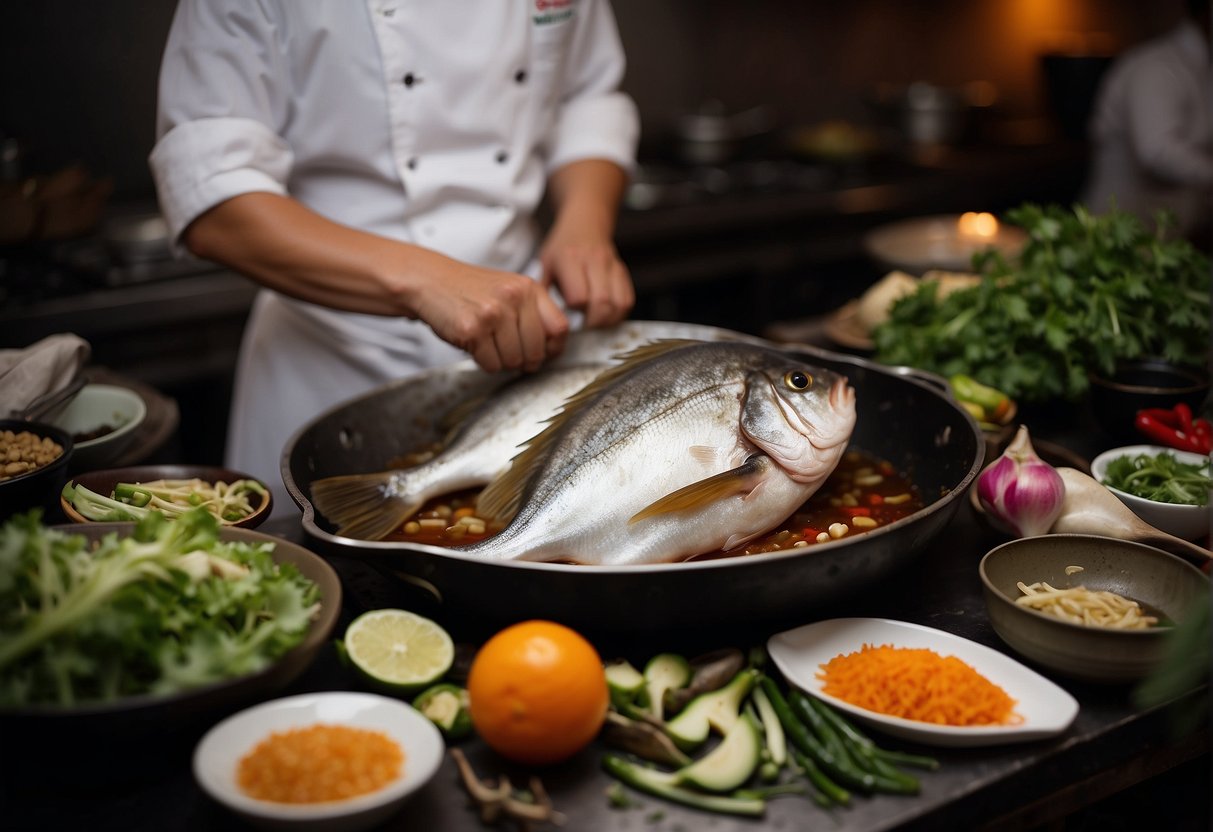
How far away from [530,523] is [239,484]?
1.65ft

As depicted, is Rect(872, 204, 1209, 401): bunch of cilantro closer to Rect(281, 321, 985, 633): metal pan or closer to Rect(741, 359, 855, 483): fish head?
Rect(281, 321, 985, 633): metal pan

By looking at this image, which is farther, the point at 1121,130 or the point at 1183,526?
the point at 1121,130

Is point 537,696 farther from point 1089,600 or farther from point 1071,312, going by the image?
point 1071,312

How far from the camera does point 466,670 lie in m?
1.33

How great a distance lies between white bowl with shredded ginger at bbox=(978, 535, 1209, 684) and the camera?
4.14 ft

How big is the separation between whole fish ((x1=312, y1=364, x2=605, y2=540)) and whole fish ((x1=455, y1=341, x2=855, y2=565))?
9 cm

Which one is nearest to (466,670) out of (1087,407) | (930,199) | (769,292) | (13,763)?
(13,763)

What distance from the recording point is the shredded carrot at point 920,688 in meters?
1.23

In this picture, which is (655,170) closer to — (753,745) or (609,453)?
(609,453)

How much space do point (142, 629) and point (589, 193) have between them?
156cm

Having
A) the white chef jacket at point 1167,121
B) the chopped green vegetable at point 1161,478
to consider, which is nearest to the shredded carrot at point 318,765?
the chopped green vegetable at point 1161,478

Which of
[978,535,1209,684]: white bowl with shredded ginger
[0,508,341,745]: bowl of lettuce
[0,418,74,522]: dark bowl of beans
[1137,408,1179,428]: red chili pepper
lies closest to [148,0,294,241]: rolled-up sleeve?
[0,418,74,522]: dark bowl of beans

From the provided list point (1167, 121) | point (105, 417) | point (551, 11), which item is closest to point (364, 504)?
point (105, 417)

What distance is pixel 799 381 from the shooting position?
167cm
